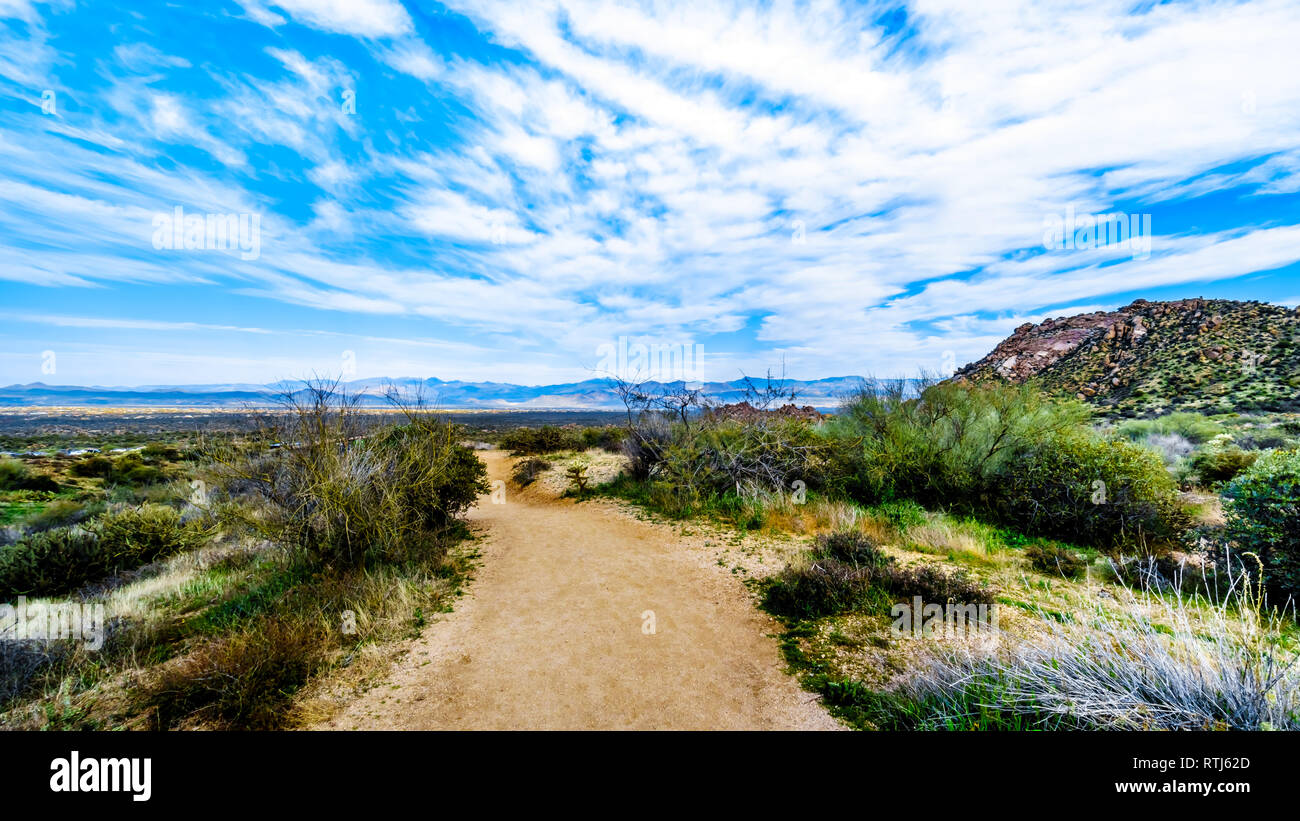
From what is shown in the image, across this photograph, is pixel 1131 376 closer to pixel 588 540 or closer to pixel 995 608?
pixel 995 608

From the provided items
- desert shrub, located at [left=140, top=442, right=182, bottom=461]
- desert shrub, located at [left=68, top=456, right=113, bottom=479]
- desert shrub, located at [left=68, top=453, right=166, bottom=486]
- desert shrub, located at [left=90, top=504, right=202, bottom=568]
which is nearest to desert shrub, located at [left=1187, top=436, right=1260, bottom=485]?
desert shrub, located at [left=90, top=504, right=202, bottom=568]

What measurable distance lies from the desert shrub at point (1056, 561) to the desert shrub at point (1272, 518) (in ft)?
5.18

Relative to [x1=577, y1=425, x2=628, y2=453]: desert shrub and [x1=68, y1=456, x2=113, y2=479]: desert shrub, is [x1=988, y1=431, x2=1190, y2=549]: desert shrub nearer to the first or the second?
[x1=577, y1=425, x2=628, y2=453]: desert shrub

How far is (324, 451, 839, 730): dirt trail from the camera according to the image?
12.6 ft

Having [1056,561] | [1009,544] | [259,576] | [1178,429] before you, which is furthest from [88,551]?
[1178,429]

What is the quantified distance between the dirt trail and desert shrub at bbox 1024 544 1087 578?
439 centimetres

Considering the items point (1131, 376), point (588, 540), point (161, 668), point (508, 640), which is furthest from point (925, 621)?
point (1131, 376)

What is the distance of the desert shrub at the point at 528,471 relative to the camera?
1552cm

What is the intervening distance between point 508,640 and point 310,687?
6.04 feet

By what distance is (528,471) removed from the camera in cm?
1606

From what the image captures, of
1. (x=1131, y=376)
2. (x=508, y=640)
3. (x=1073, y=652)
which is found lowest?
(x=508, y=640)

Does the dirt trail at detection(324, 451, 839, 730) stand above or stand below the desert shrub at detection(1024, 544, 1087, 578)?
below
